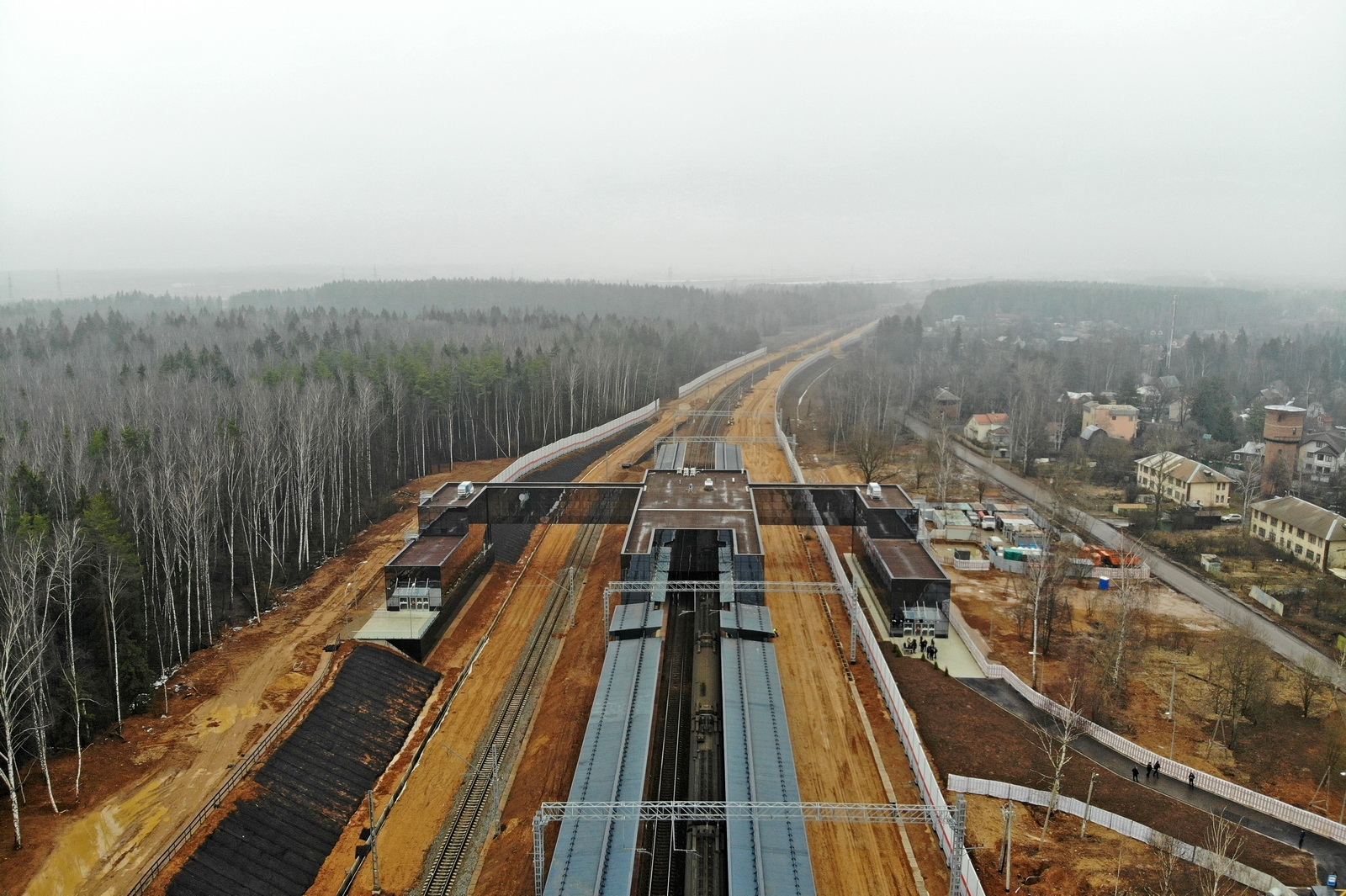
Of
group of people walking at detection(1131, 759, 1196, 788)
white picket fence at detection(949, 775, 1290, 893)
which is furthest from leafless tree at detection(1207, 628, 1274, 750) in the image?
white picket fence at detection(949, 775, 1290, 893)

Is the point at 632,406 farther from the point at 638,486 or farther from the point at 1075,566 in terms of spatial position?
the point at 1075,566

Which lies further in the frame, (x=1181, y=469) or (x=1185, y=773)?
(x=1181, y=469)

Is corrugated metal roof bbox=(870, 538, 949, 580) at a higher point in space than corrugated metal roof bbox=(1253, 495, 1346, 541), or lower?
lower

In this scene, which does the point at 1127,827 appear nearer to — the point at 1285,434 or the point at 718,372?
the point at 1285,434

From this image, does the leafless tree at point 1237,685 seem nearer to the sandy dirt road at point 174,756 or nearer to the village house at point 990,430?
the sandy dirt road at point 174,756

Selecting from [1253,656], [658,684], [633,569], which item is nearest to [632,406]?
[633,569]

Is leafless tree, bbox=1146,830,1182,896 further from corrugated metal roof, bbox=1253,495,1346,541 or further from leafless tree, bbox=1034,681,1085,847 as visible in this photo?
corrugated metal roof, bbox=1253,495,1346,541

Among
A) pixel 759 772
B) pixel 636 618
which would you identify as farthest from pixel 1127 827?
pixel 636 618

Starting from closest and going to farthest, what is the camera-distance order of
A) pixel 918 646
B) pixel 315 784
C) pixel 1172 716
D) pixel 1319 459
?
1. pixel 315 784
2. pixel 1172 716
3. pixel 918 646
4. pixel 1319 459
